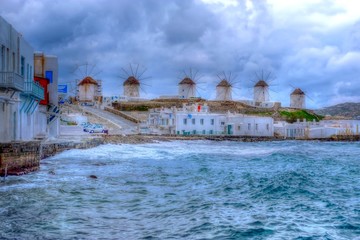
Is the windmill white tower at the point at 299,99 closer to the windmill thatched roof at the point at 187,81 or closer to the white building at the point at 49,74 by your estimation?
the windmill thatched roof at the point at 187,81

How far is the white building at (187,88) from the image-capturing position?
322ft

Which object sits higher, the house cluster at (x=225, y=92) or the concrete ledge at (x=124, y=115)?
the house cluster at (x=225, y=92)

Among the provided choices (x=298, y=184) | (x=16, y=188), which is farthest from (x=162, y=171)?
(x=16, y=188)

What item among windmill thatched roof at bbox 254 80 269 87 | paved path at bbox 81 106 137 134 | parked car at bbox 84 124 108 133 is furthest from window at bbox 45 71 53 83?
windmill thatched roof at bbox 254 80 269 87

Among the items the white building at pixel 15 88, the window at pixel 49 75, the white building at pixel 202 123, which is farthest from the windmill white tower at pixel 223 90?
the white building at pixel 15 88

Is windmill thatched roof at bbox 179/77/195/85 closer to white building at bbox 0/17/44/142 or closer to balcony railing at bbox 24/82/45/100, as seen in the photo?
white building at bbox 0/17/44/142

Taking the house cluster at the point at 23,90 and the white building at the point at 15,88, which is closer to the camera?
the white building at the point at 15,88

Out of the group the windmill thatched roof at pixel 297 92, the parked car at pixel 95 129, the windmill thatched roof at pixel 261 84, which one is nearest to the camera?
the parked car at pixel 95 129

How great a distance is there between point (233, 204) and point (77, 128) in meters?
36.2

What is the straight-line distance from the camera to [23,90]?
63.7ft

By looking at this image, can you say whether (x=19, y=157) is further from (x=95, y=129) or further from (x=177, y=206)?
(x=95, y=129)

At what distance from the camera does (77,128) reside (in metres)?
46.1

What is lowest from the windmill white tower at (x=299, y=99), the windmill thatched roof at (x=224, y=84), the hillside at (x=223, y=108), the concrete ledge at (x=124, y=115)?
the concrete ledge at (x=124, y=115)

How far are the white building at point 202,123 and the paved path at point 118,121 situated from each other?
2646 mm
